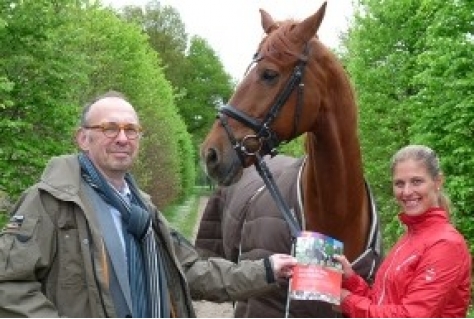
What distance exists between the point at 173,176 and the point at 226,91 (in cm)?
3354

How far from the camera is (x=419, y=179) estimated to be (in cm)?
329

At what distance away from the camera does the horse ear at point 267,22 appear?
4489mm

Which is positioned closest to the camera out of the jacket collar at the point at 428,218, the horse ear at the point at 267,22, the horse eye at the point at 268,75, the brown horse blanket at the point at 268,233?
the jacket collar at the point at 428,218

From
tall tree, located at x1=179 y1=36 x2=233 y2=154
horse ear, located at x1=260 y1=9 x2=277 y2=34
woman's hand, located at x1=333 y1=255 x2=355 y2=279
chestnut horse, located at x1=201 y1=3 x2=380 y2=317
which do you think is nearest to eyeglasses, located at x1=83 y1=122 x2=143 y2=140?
chestnut horse, located at x1=201 y1=3 x2=380 y2=317

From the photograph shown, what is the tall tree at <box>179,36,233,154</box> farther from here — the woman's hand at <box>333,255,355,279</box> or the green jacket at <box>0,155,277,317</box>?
the green jacket at <box>0,155,277,317</box>

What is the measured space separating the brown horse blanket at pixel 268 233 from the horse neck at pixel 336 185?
0.11 m

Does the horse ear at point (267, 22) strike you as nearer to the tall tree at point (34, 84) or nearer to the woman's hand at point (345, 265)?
the woman's hand at point (345, 265)

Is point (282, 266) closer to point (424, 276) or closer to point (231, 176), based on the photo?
point (424, 276)

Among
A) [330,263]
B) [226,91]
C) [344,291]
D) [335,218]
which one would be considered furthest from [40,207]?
[226,91]

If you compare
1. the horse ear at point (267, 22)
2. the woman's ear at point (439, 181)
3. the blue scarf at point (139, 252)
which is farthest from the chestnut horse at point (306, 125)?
the blue scarf at point (139, 252)

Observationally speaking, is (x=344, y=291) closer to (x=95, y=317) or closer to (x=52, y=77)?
(x=95, y=317)

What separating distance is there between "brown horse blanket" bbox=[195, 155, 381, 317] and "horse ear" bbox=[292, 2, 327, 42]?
3.11ft

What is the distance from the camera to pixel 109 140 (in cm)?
312

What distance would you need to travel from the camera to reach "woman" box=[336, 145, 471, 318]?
3031 mm
